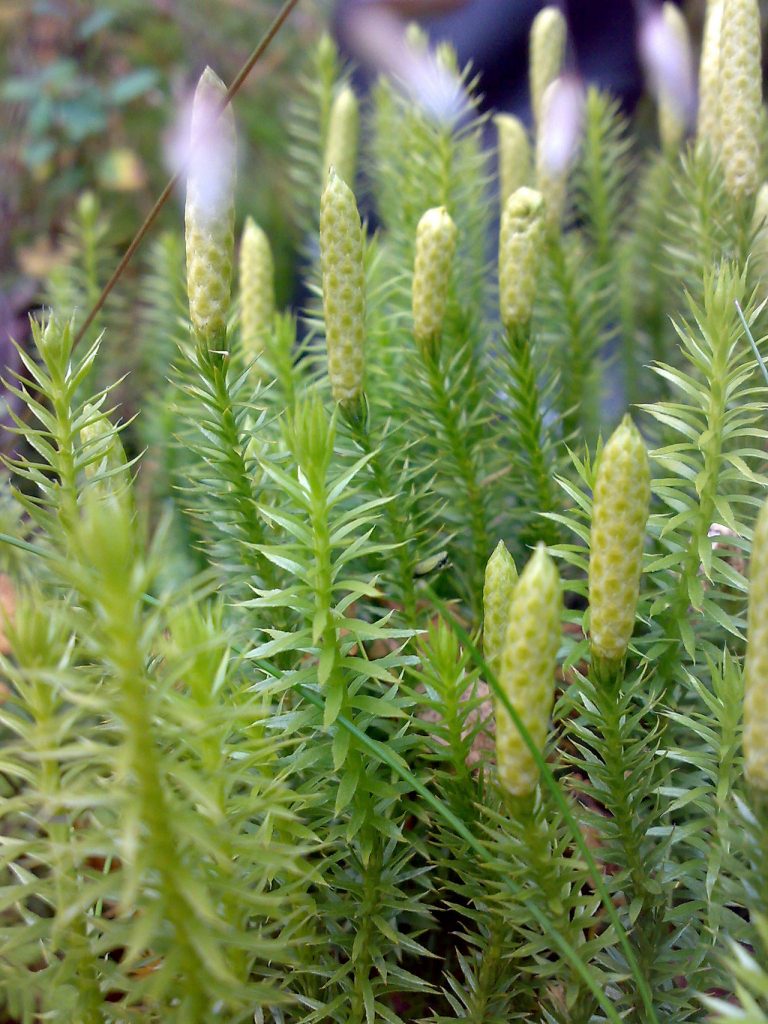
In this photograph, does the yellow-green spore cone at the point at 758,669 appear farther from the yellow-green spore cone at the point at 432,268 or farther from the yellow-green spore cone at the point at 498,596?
the yellow-green spore cone at the point at 432,268

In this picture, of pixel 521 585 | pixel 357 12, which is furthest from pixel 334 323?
pixel 357 12

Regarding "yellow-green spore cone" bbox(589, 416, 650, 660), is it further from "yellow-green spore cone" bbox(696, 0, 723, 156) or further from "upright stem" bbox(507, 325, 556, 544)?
"yellow-green spore cone" bbox(696, 0, 723, 156)

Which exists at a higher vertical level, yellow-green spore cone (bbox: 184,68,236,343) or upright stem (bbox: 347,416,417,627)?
yellow-green spore cone (bbox: 184,68,236,343)

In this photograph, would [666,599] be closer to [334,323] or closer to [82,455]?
[334,323]

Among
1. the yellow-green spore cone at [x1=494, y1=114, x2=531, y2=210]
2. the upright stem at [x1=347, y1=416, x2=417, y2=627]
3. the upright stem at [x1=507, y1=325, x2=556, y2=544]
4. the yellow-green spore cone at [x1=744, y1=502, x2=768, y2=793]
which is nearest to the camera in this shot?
the yellow-green spore cone at [x1=744, y1=502, x2=768, y2=793]

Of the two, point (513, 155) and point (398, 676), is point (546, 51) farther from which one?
point (398, 676)

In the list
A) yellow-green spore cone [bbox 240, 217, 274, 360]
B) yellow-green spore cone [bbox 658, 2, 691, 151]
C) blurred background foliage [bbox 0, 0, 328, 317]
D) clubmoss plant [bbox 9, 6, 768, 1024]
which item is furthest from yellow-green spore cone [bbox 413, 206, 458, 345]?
blurred background foliage [bbox 0, 0, 328, 317]

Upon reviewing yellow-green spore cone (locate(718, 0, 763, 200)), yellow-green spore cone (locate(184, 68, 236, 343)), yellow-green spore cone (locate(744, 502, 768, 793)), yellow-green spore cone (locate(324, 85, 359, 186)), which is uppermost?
yellow-green spore cone (locate(324, 85, 359, 186))
